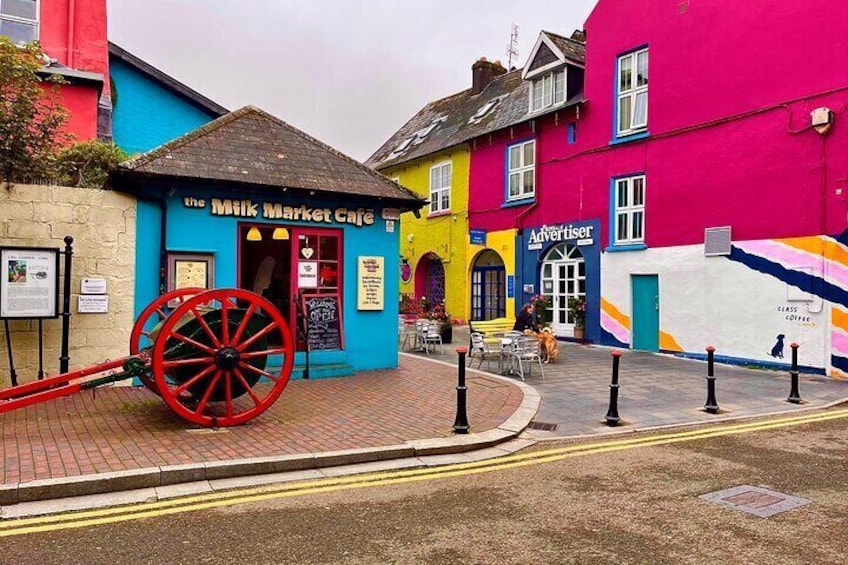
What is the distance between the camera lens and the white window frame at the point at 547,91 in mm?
19797

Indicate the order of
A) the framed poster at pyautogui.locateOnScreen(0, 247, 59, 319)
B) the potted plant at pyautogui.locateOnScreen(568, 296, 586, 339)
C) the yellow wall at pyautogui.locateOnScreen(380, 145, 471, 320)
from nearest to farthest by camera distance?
the framed poster at pyautogui.locateOnScreen(0, 247, 59, 319) < the potted plant at pyautogui.locateOnScreen(568, 296, 586, 339) < the yellow wall at pyautogui.locateOnScreen(380, 145, 471, 320)

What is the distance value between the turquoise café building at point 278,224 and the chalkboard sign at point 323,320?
6 cm

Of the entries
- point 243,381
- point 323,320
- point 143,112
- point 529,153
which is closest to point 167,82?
point 143,112

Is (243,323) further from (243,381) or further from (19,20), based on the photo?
(19,20)

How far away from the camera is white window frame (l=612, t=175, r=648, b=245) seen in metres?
17.2

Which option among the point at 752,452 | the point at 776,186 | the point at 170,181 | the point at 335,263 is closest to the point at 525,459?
the point at 752,452

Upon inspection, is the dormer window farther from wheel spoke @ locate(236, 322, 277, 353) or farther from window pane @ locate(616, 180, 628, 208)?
window pane @ locate(616, 180, 628, 208)

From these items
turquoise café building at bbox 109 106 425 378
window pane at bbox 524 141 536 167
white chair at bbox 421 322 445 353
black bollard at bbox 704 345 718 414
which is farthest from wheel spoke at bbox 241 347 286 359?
window pane at bbox 524 141 536 167

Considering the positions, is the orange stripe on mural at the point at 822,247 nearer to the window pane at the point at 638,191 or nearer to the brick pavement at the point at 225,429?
the window pane at the point at 638,191

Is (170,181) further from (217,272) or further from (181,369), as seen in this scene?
(181,369)

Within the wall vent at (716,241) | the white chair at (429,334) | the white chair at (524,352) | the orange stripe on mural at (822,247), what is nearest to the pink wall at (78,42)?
the white chair at (429,334)

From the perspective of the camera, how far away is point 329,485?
568cm

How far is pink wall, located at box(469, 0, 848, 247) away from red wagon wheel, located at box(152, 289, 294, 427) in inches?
457

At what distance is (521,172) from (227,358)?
15.5 m
